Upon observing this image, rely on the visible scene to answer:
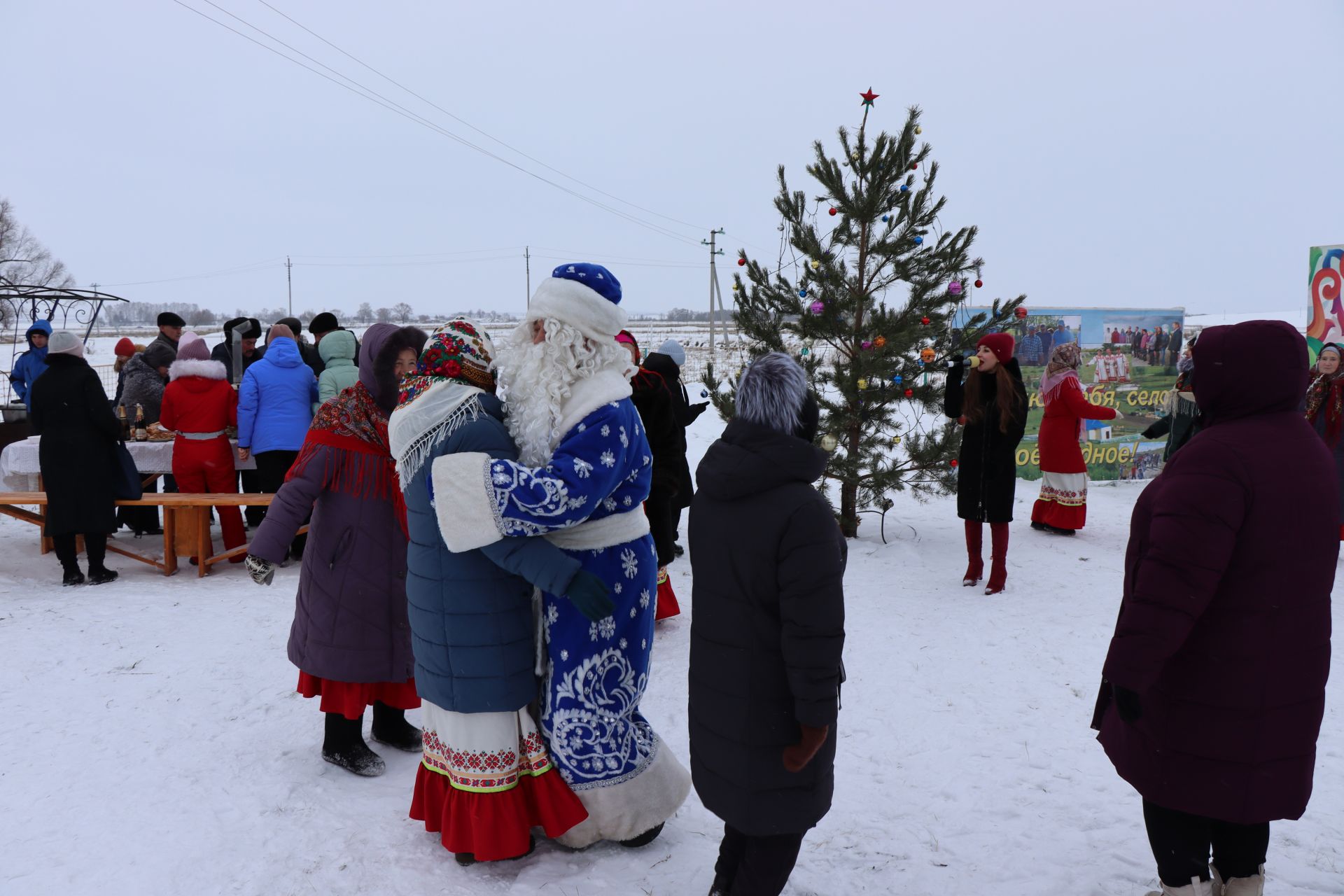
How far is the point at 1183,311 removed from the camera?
1085 cm

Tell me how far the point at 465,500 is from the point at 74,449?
17.5ft

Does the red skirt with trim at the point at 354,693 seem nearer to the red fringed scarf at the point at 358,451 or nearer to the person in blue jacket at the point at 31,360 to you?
the red fringed scarf at the point at 358,451

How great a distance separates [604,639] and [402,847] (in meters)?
1.12

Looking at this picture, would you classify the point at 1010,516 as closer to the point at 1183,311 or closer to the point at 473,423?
the point at 473,423

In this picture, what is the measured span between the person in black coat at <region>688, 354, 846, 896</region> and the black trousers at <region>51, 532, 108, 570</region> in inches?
241

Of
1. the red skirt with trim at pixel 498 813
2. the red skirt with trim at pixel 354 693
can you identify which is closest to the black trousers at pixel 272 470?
the red skirt with trim at pixel 354 693

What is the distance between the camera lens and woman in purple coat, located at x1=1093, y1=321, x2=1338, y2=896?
2.15 meters

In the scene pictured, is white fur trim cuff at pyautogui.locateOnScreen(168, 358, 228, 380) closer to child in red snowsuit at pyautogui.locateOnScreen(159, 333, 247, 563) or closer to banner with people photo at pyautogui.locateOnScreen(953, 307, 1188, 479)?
child in red snowsuit at pyautogui.locateOnScreen(159, 333, 247, 563)

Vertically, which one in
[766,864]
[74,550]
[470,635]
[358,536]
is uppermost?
[358,536]

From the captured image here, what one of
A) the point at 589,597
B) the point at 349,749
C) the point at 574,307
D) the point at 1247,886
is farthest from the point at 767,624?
the point at 349,749

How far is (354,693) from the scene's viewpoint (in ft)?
11.4

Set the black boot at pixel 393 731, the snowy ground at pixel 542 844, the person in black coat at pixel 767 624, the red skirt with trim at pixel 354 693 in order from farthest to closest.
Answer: the black boot at pixel 393 731 → the red skirt with trim at pixel 354 693 → the snowy ground at pixel 542 844 → the person in black coat at pixel 767 624

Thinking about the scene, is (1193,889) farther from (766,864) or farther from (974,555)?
(974,555)

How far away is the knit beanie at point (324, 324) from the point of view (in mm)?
8055
